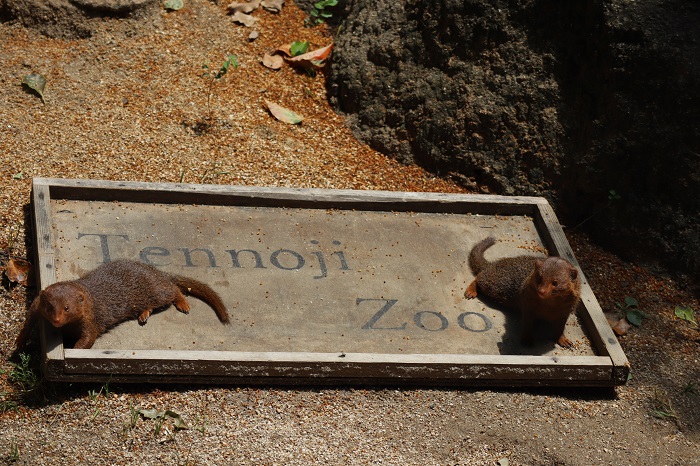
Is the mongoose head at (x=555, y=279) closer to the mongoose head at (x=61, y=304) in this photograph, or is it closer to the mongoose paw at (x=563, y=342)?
the mongoose paw at (x=563, y=342)

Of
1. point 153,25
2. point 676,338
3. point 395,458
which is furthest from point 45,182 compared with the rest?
point 676,338

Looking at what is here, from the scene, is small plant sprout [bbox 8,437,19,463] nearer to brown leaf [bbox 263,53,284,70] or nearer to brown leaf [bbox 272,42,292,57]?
brown leaf [bbox 263,53,284,70]

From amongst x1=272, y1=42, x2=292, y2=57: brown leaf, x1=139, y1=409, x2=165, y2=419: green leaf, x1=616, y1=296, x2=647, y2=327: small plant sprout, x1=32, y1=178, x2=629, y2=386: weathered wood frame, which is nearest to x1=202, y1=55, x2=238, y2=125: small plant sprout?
x1=272, y1=42, x2=292, y2=57: brown leaf

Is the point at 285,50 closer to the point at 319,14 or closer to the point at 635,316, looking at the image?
the point at 319,14

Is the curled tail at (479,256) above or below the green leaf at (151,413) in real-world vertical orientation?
above

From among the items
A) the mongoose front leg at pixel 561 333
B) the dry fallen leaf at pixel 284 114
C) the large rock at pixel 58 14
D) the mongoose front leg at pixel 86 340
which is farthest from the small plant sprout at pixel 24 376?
the large rock at pixel 58 14

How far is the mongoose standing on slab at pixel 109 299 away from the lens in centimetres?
439

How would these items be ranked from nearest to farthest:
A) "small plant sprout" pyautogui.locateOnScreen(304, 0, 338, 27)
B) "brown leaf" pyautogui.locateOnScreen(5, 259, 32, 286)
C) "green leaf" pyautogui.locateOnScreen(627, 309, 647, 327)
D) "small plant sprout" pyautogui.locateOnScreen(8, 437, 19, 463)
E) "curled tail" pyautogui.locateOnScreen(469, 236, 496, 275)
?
"small plant sprout" pyautogui.locateOnScreen(8, 437, 19, 463), "brown leaf" pyautogui.locateOnScreen(5, 259, 32, 286), "curled tail" pyautogui.locateOnScreen(469, 236, 496, 275), "green leaf" pyautogui.locateOnScreen(627, 309, 647, 327), "small plant sprout" pyautogui.locateOnScreen(304, 0, 338, 27)

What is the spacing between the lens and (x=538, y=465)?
4512 millimetres

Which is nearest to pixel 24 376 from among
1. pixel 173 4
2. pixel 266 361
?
pixel 266 361

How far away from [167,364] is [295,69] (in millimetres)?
3774

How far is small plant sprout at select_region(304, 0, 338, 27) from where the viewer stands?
7.89 metres

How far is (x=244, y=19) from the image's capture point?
775 cm

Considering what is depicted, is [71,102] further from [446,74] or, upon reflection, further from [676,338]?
[676,338]
